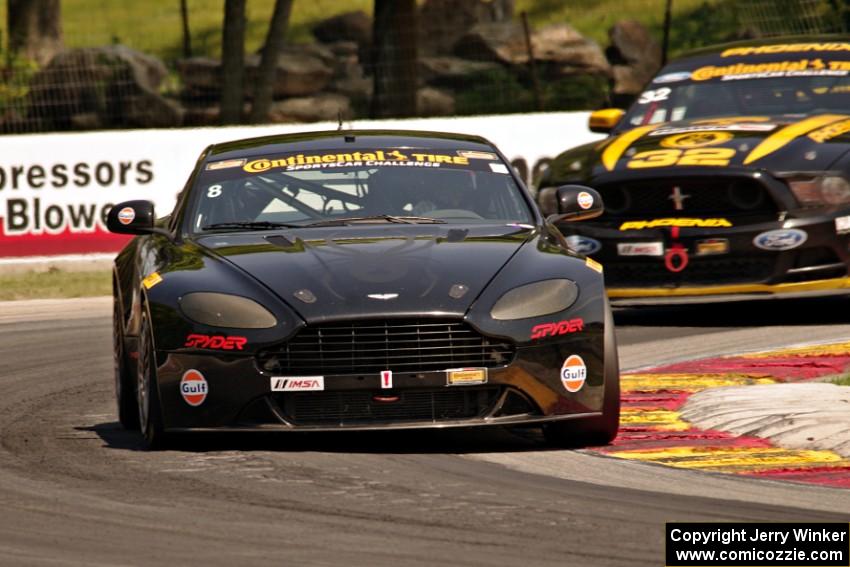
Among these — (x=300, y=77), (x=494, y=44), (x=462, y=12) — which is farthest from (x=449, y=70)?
(x=462, y=12)

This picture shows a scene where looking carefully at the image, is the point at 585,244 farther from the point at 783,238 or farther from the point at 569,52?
the point at 569,52

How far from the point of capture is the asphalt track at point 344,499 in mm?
6234

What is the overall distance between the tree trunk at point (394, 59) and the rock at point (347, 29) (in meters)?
14.3

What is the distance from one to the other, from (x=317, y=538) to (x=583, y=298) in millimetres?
2237

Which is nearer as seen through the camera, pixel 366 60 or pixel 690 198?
pixel 690 198

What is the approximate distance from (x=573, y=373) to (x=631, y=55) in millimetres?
31626

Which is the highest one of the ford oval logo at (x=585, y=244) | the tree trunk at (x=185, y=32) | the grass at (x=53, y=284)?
the ford oval logo at (x=585, y=244)

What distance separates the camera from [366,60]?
107ft

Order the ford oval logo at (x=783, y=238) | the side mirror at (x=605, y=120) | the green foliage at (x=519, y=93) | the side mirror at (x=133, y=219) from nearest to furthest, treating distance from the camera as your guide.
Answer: the side mirror at (x=133, y=219)
the ford oval logo at (x=783, y=238)
the side mirror at (x=605, y=120)
the green foliage at (x=519, y=93)

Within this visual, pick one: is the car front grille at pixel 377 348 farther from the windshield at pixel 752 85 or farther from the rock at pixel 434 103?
the rock at pixel 434 103

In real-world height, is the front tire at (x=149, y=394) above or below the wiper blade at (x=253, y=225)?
below

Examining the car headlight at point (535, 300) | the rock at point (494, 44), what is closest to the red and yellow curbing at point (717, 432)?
the car headlight at point (535, 300)

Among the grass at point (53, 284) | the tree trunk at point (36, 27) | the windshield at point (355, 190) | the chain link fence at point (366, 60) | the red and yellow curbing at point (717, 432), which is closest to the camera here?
the red and yellow curbing at point (717, 432)

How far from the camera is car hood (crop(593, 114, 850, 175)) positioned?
12906 millimetres
